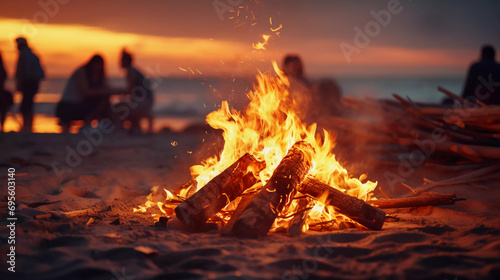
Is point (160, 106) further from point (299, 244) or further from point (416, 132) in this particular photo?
point (299, 244)

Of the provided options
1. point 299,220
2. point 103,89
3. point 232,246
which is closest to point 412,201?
point 299,220

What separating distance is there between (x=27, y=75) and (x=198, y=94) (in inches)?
1119

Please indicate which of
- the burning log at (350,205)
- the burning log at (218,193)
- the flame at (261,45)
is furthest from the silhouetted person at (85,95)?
the burning log at (350,205)

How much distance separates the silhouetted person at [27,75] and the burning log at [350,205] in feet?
27.6

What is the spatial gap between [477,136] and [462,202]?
1.71 metres

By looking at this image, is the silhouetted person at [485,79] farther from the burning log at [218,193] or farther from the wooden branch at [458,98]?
the burning log at [218,193]

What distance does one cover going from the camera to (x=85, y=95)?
10.8 metres

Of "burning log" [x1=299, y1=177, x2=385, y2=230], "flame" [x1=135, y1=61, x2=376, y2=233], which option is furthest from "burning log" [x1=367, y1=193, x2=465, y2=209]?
"burning log" [x1=299, y1=177, x2=385, y2=230]

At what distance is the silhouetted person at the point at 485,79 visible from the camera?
8.45 meters

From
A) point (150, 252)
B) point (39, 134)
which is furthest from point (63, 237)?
point (39, 134)

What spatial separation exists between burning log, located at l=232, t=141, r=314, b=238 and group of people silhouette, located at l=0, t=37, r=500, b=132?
3.86 m

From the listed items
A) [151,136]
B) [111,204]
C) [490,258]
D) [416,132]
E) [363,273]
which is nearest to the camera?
[363,273]

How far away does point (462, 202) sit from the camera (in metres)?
5.08

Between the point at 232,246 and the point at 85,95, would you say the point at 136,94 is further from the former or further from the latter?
the point at 232,246
